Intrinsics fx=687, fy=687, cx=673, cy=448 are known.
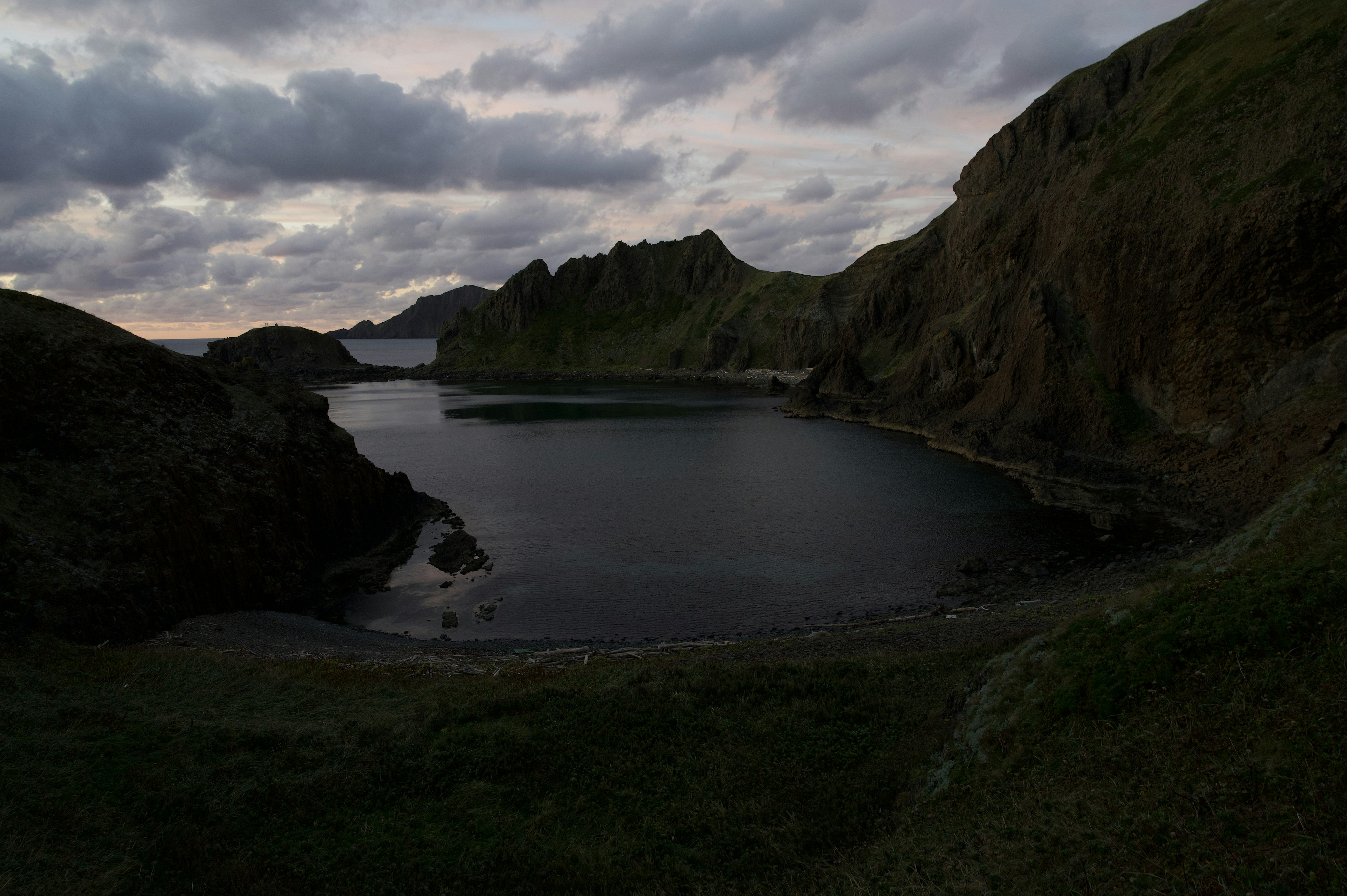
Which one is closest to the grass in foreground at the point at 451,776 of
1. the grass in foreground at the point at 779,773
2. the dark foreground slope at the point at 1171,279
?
the grass in foreground at the point at 779,773

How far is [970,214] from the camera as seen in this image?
307 ft

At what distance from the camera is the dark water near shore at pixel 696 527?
33344mm

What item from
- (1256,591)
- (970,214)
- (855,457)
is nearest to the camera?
(1256,591)

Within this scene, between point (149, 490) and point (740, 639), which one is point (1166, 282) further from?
point (149, 490)

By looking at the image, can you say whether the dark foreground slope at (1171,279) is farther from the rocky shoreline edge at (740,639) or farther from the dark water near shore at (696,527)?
the rocky shoreline edge at (740,639)

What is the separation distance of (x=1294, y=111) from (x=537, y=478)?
64447 millimetres

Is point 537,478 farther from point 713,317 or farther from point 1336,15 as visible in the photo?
point 713,317

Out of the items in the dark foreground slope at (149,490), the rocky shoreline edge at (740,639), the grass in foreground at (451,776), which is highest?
the dark foreground slope at (149,490)

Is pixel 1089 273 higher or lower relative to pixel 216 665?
higher

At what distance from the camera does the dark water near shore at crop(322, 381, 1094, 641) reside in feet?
109

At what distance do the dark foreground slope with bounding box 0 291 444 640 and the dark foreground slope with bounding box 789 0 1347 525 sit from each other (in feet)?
163

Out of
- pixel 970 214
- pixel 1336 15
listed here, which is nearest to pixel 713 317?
pixel 970 214

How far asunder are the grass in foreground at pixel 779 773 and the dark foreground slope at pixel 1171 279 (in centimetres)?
3708

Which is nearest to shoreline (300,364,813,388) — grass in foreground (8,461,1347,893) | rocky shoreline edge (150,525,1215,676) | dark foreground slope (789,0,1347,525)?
dark foreground slope (789,0,1347,525)
